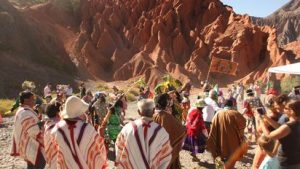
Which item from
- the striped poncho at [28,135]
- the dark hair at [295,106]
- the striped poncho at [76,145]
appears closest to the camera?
the striped poncho at [76,145]

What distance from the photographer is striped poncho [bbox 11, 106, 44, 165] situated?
20.5 ft

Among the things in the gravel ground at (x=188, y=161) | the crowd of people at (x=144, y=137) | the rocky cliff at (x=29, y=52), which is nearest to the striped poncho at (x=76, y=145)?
the crowd of people at (x=144, y=137)

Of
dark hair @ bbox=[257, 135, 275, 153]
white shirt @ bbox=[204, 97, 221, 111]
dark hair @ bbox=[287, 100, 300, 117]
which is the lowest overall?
dark hair @ bbox=[257, 135, 275, 153]

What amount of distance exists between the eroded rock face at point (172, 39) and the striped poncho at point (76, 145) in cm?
4038

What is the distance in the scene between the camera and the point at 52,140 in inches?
207

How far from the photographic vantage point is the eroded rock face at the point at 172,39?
49.1 metres

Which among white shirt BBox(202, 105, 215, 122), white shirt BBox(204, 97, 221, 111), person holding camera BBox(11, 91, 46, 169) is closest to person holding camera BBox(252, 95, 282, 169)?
person holding camera BBox(11, 91, 46, 169)

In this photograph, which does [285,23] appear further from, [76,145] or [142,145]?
[76,145]

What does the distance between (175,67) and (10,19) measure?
18.6 meters

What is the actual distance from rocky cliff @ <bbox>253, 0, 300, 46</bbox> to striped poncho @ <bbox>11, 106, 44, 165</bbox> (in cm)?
12299

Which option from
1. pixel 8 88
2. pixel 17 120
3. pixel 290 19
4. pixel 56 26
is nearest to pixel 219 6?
pixel 56 26

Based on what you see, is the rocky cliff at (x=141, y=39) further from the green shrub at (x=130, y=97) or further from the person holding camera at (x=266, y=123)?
the person holding camera at (x=266, y=123)

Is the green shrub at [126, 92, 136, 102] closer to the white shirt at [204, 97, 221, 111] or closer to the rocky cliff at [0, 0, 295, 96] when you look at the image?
the rocky cliff at [0, 0, 295, 96]

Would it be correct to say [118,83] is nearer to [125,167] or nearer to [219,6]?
A: [219,6]
